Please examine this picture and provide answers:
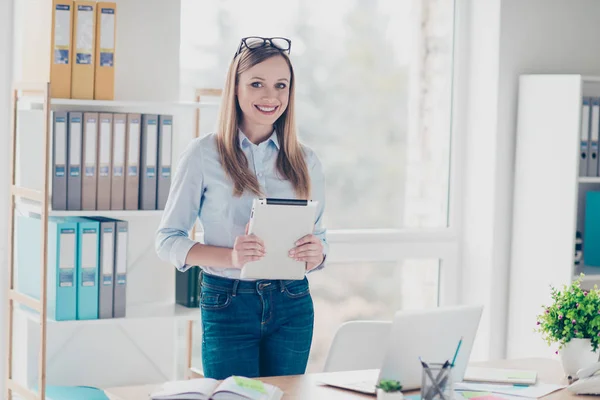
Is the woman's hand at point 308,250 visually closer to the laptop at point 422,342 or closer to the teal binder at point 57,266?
the laptop at point 422,342

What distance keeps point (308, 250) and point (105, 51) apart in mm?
1264

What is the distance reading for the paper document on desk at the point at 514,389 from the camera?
2.35 metres

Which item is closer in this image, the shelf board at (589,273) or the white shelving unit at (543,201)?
the white shelving unit at (543,201)

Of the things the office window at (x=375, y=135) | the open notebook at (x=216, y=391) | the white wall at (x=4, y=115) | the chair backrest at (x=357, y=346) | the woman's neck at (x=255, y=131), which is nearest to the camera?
the open notebook at (x=216, y=391)

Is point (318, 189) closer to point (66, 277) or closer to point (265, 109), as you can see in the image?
point (265, 109)

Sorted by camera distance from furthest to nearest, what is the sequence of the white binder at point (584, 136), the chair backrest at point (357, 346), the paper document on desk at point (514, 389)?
the white binder at point (584, 136) < the chair backrest at point (357, 346) < the paper document on desk at point (514, 389)

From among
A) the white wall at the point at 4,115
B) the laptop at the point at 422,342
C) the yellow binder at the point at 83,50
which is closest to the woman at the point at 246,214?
the laptop at the point at 422,342

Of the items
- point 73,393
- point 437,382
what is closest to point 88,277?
point 73,393

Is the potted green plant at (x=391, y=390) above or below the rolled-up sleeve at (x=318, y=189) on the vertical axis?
below

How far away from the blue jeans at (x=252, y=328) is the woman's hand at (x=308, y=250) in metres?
0.10

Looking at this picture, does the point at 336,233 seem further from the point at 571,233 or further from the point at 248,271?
the point at 248,271

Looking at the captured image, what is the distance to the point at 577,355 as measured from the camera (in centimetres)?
251

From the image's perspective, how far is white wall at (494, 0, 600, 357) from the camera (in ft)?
13.9

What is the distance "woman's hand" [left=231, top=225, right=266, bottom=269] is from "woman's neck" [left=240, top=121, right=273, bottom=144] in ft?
1.30
